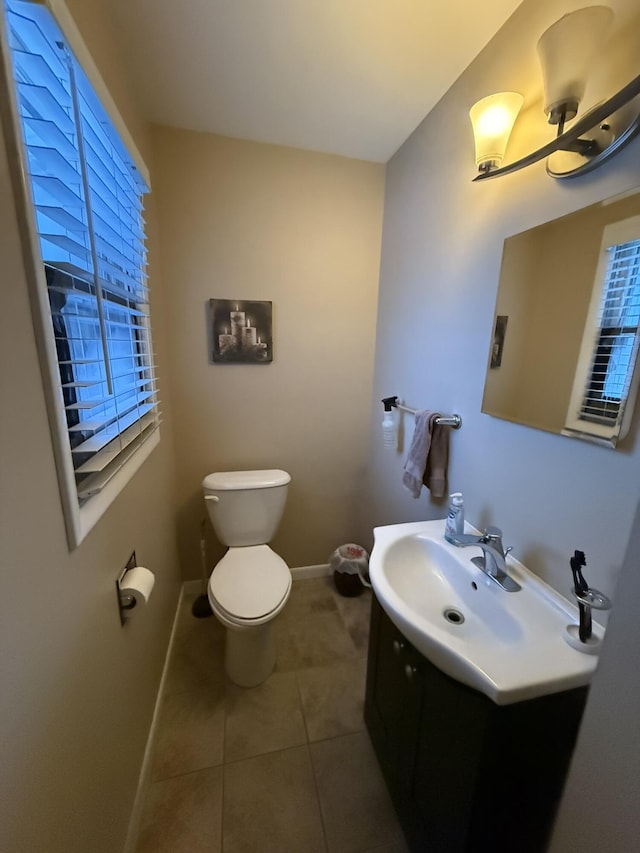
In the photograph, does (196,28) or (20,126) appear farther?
(196,28)

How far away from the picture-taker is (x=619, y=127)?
2.32ft

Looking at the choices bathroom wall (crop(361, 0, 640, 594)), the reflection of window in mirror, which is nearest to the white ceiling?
bathroom wall (crop(361, 0, 640, 594))

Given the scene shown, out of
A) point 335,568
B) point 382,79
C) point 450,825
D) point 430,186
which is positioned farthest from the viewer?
point 335,568

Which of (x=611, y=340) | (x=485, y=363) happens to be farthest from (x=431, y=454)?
(x=611, y=340)

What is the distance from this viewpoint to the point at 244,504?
69.3 inches

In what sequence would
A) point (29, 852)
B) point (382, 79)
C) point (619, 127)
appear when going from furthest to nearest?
point (382, 79) < point (619, 127) < point (29, 852)

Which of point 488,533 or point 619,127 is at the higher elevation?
point 619,127

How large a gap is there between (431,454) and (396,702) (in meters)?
0.84

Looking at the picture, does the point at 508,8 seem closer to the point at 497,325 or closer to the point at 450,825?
the point at 497,325

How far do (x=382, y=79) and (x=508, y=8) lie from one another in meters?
0.43

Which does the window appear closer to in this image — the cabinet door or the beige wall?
the cabinet door

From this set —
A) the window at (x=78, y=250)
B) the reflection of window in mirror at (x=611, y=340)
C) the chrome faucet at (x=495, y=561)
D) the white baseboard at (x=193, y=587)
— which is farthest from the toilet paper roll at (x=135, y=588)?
the reflection of window in mirror at (x=611, y=340)

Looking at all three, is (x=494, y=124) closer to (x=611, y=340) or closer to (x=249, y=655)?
(x=611, y=340)

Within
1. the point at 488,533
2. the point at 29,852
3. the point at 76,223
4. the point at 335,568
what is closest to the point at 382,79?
the point at 76,223
